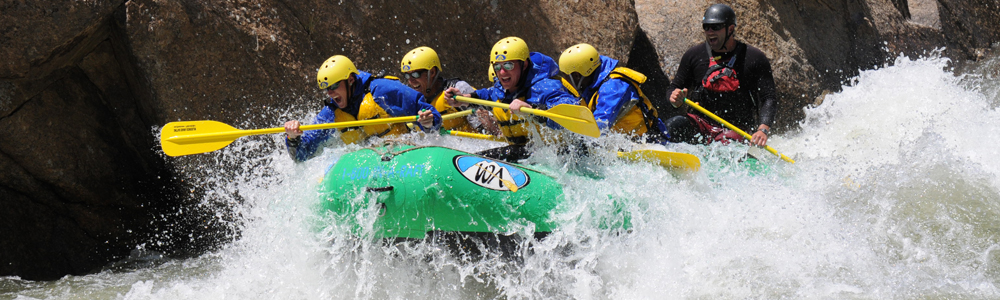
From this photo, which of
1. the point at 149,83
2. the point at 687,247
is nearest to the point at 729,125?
the point at 687,247

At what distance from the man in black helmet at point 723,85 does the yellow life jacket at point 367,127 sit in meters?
1.87

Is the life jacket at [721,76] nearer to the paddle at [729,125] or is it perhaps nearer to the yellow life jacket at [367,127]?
the paddle at [729,125]

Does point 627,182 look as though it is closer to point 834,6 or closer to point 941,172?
point 941,172

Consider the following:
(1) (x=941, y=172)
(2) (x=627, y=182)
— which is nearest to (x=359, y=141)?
(2) (x=627, y=182)

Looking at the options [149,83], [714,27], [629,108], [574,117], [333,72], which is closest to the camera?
[574,117]

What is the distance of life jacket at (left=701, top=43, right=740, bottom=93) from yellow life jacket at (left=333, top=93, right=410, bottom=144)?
213 centimetres

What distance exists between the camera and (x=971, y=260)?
3.84 metres

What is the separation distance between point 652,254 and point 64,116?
4.42 meters

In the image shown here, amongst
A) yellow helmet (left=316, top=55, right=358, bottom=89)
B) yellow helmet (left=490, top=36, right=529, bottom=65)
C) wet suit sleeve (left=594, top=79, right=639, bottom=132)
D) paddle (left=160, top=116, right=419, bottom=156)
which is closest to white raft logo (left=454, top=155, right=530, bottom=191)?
wet suit sleeve (left=594, top=79, right=639, bottom=132)

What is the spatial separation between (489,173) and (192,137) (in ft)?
6.47

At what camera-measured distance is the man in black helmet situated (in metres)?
4.96

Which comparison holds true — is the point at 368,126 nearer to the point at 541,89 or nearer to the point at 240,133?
the point at 240,133

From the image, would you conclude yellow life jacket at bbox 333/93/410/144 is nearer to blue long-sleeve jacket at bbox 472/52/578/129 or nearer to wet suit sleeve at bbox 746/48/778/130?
blue long-sleeve jacket at bbox 472/52/578/129

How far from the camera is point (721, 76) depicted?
507 centimetres
